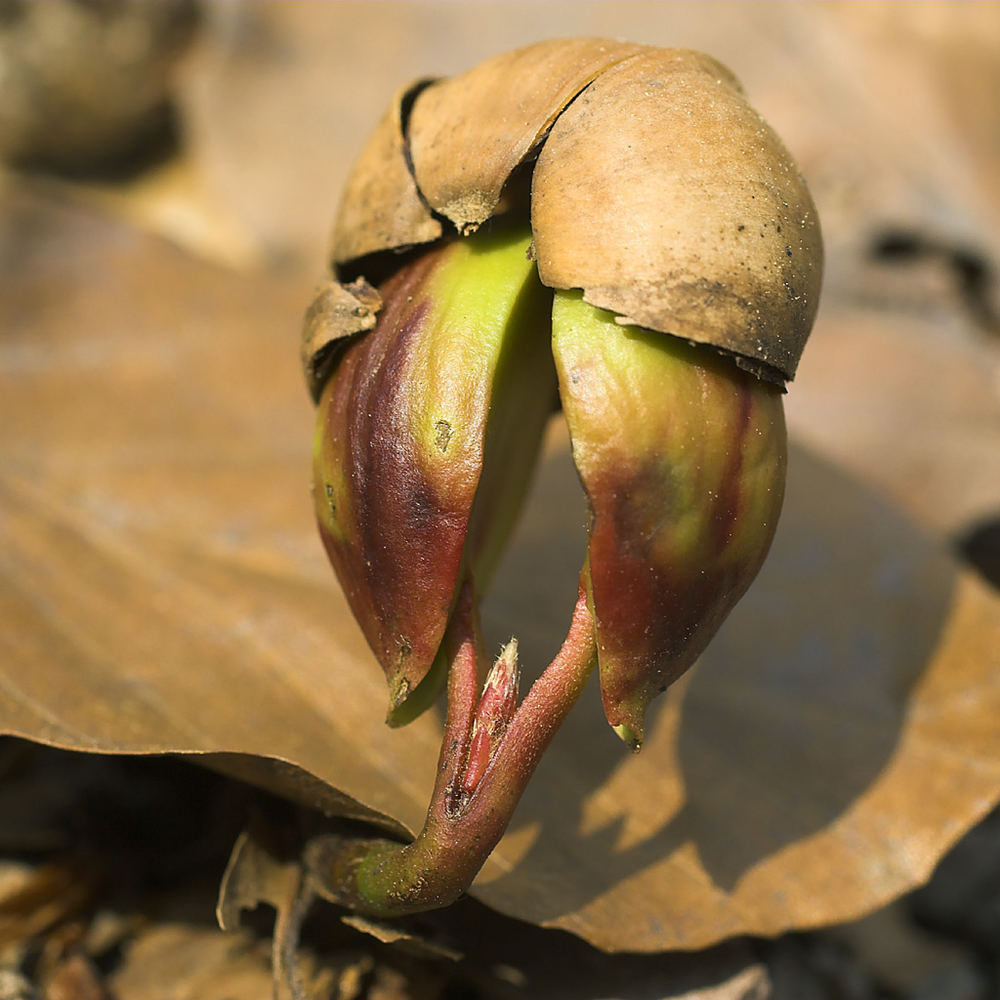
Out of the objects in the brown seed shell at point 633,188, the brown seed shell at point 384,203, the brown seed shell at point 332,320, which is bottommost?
the brown seed shell at point 332,320

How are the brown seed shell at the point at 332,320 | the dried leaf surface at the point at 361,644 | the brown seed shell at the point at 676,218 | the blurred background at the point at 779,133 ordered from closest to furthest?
the brown seed shell at the point at 676,218
the brown seed shell at the point at 332,320
the dried leaf surface at the point at 361,644
the blurred background at the point at 779,133

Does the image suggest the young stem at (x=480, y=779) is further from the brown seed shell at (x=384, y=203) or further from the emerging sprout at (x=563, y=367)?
the brown seed shell at (x=384, y=203)

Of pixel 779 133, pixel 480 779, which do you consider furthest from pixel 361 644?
pixel 779 133

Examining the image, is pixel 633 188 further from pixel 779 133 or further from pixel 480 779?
pixel 779 133

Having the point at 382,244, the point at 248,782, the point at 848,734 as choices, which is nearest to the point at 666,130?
the point at 382,244

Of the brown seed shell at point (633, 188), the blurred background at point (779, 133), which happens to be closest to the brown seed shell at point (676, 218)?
the brown seed shell at point (633, 188)

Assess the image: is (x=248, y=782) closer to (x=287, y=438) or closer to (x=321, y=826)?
(x=321, y=826)

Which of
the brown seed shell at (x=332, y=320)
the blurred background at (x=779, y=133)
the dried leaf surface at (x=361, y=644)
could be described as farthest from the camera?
the blurred background at (x=779, y=133)

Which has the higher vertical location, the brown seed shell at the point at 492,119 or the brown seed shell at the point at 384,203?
the brown seed shell at the point at 492,119
